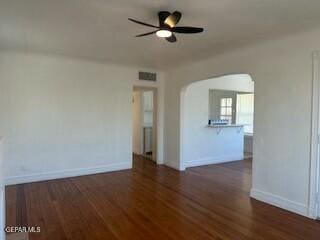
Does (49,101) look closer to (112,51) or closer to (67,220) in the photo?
(112,51)

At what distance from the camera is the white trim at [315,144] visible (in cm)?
308

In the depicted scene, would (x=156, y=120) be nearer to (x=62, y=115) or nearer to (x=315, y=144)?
(x=62, y=115)

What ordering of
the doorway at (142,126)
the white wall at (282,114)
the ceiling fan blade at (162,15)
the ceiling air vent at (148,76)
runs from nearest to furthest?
1. the ceiling fan blade at (162,15)
2. the white wall at (282,114)
3. the ceiling air vent at (148,76)
4. the doorway at (142,126)

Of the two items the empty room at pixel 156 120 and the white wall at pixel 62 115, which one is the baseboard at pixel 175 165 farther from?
the white wall at pixel 62 115

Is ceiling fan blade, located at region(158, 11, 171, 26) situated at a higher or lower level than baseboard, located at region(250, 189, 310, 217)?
higher

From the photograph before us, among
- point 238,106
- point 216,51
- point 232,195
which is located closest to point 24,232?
point 232,195

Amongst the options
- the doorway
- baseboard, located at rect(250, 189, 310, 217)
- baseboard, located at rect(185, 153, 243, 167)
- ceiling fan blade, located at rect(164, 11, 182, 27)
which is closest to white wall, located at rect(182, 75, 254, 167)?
baseboard, located at rect(185, 153, 243, 167)

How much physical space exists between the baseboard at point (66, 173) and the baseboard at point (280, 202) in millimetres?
3029

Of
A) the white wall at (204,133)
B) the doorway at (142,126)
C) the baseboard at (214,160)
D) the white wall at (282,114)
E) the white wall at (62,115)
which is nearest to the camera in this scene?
the white wall at (282,114)

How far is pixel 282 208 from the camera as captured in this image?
3.45 meters

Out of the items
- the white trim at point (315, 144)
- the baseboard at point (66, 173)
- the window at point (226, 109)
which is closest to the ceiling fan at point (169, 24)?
the white trim at point (315, 144)

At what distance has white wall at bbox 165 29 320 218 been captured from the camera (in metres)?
3.22

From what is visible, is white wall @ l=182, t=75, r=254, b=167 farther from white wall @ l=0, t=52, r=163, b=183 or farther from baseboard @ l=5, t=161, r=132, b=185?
baseboard @ l=5, t=161, r=132, b=185

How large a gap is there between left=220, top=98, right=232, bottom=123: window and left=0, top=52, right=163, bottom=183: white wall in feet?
9.35
